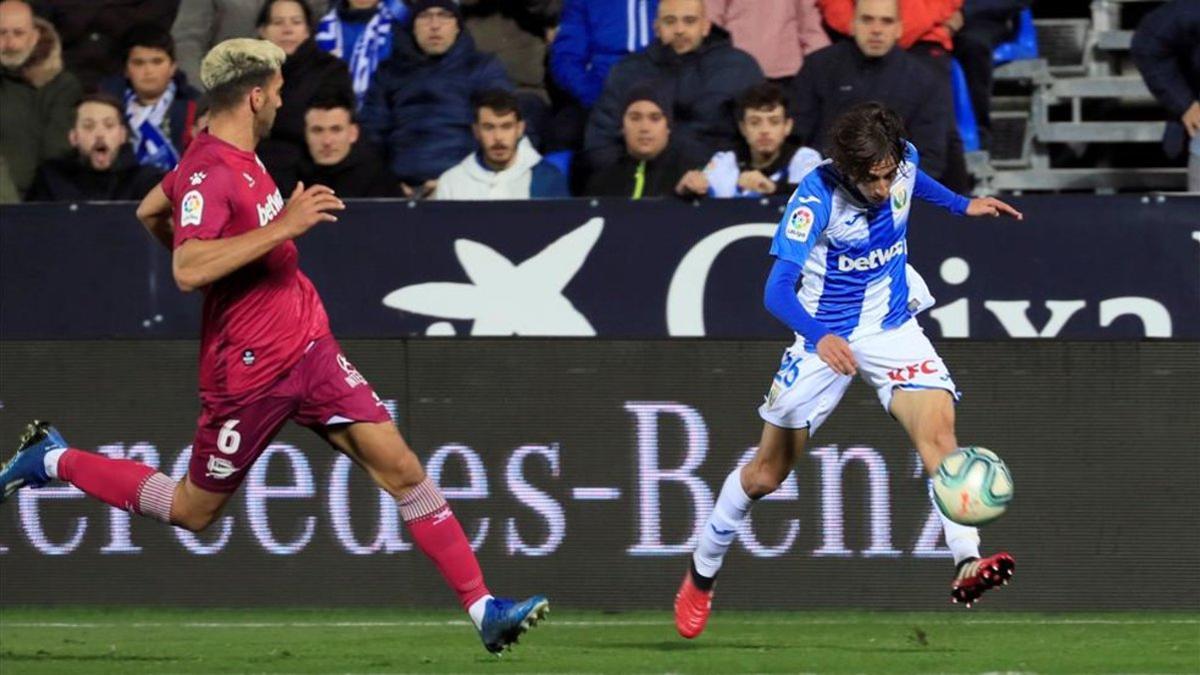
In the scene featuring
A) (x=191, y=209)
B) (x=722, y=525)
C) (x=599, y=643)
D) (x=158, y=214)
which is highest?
(x=191, y=209)

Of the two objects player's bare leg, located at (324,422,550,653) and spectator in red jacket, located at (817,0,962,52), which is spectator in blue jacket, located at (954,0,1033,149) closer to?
spectator in red jacket, located at (817,0,962,52)

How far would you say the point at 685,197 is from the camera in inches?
427

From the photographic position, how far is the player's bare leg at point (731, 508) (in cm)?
911

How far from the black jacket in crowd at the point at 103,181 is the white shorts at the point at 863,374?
13.8 ft

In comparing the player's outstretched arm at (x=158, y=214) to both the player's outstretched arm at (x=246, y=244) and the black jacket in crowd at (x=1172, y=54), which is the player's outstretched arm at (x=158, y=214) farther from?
the black jacket in crowd at (x=1172, y=54)

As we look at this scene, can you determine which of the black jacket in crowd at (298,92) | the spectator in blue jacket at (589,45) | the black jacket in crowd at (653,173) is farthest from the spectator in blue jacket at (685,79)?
the black jacket in crowd at (298,92)

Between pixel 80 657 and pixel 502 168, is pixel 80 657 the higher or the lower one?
the lower one

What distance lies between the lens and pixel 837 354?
320 inches

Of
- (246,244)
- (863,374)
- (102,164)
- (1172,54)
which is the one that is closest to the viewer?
(246,244)

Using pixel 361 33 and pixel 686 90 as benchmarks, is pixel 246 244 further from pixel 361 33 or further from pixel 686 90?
pixel 361 33

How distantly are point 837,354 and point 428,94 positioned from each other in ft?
15.7

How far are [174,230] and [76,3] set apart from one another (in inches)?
232

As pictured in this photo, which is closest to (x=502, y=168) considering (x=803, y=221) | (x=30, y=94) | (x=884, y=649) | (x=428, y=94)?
(x=428, y=94)

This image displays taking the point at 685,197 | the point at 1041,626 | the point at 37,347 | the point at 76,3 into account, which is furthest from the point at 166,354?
the point at 1041,626
